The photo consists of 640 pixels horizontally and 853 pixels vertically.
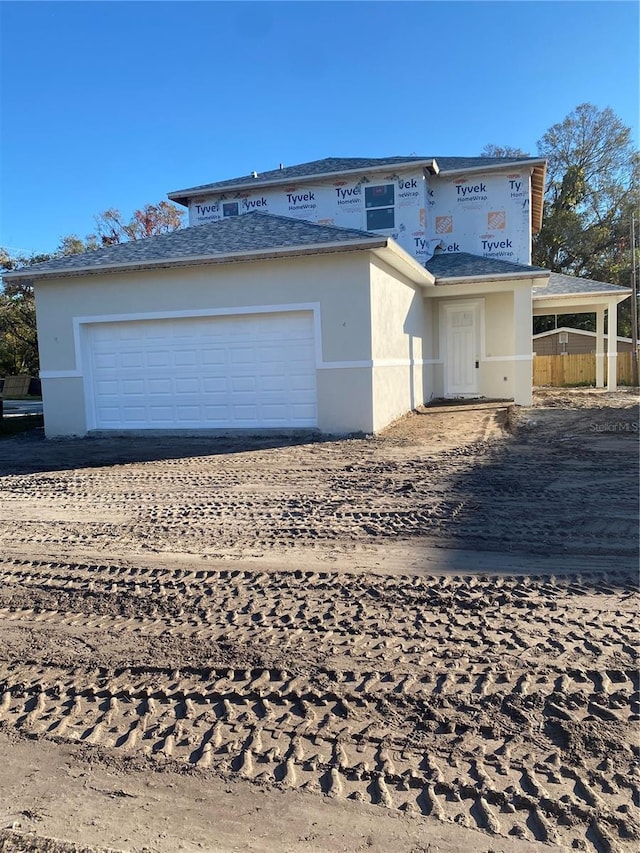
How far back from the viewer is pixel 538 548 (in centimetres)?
493

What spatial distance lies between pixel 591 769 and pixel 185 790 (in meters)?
1.62

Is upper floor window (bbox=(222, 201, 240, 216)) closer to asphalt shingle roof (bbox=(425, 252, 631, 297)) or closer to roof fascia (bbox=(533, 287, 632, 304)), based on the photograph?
asphalt shingle roof (bbox=(425, 252, 631, 297))

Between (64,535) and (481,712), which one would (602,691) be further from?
(64,535)

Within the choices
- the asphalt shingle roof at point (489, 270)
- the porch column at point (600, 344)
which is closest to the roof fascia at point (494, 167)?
the asphalt shingle roof at point (489, 270)

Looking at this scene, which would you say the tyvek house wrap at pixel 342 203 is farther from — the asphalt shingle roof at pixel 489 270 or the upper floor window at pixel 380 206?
the asphalt shingle roof at pixel 489 270

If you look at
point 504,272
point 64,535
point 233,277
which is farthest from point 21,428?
point 504,272

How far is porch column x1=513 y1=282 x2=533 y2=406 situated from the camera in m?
15.3

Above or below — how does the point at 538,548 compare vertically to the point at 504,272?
below

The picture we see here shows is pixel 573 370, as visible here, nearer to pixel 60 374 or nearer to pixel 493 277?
pixel 493 277

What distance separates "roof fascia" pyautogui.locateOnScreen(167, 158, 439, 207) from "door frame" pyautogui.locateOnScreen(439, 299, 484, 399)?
3871 millimetres

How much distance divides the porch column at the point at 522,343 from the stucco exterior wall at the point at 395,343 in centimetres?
244

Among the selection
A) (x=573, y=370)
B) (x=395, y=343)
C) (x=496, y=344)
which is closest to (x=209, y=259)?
(x=395, y=343)

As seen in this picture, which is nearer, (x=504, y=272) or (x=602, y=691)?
(x=602, y=691)

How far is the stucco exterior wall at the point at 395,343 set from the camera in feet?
37.9
